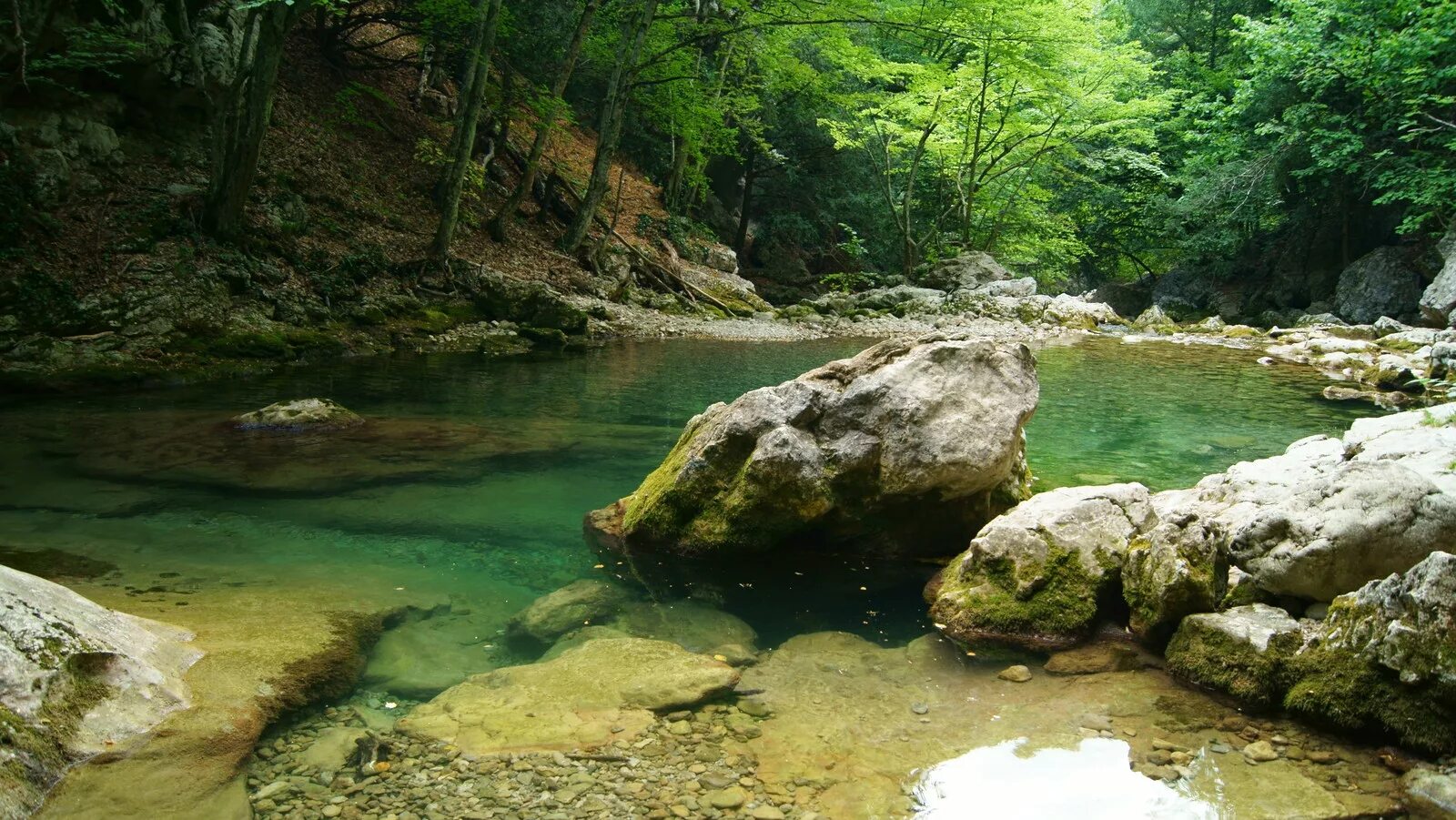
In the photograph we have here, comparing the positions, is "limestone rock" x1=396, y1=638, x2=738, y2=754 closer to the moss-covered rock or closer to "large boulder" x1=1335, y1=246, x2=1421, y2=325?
the moss-covered rock

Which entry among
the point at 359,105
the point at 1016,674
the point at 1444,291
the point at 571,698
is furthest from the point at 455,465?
the point at 1444,291

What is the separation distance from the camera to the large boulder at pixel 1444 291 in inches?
674

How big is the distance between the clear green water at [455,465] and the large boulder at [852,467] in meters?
0.39

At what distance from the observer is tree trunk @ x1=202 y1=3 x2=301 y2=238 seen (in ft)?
36.2

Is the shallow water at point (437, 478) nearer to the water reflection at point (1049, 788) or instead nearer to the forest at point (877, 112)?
the water reflection at point (1049, 788)

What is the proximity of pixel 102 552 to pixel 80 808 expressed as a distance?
275cm

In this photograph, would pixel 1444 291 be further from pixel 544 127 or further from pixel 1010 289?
pixel 544 127

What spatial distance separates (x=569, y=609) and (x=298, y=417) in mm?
4796

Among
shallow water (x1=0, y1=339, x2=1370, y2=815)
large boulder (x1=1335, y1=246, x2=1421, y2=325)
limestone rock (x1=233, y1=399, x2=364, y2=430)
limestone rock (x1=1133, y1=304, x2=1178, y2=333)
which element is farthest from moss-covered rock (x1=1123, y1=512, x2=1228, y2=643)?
large boulder (x1=1335, y1=246, x2=1421, y2=325)

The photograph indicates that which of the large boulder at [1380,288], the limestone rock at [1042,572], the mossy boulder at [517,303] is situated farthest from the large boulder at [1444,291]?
the mossy boulder at [517,303]

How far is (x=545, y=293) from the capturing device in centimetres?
1553

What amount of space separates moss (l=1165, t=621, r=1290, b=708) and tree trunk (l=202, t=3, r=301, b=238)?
1211 centimetres

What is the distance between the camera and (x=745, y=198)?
2770 cm

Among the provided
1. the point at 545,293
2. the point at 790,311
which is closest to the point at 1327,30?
the point at 790,311
